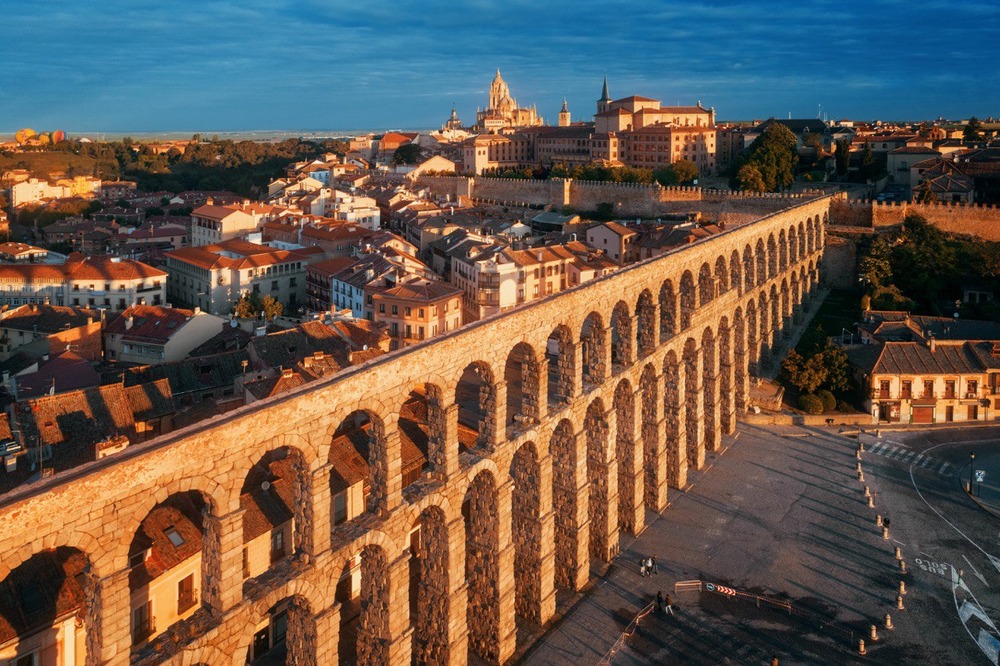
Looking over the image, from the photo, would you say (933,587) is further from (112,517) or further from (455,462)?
(112,517)

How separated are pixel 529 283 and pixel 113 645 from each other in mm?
45809

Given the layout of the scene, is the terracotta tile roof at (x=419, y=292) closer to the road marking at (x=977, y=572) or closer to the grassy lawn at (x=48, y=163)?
the road marking at (x=977, y=572)

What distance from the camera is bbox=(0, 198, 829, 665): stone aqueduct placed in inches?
533

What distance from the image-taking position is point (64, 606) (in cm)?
1720

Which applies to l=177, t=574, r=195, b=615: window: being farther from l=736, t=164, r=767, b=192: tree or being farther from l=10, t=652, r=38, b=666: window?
l=736, t=164, r=767, b=192: tree

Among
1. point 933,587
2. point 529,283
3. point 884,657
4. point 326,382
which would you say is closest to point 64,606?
point 326,382

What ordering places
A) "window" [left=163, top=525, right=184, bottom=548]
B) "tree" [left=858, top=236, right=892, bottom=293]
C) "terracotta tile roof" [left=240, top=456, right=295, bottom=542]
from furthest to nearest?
"tree" [left=858, top=236, right=892, bottom=293], "terracotta tile roof" [left=240, top=456, right=295, bottom=542], "window" [left=163, top=525, right=184, bottom=548]

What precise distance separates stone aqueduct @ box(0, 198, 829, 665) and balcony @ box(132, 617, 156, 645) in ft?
13.5

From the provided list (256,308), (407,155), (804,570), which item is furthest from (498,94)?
(804,570)

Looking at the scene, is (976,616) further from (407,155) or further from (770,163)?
(407,155)

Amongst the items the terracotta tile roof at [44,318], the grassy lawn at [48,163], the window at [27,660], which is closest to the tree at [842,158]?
the terracotta tile roof at [44,318]

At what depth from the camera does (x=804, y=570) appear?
90.9 feet

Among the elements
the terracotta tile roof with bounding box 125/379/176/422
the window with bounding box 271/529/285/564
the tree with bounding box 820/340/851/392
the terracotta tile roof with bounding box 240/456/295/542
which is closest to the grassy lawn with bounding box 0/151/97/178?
the terracotta tile roof with bounding box 125/379/176/422

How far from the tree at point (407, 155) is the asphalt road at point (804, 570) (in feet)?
307
